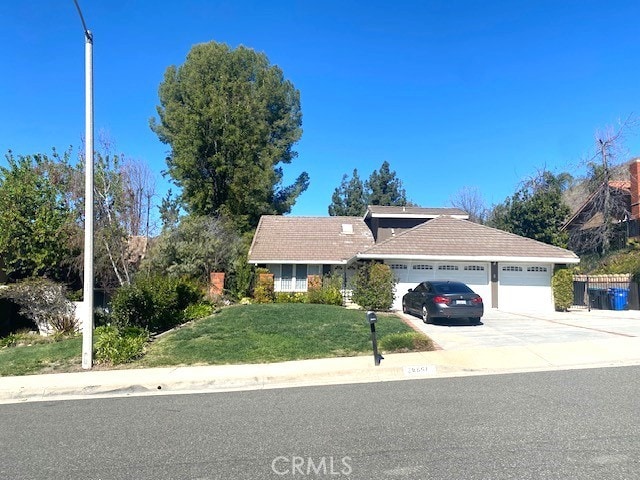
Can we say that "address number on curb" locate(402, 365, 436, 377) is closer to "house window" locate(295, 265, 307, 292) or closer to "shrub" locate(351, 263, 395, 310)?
"shrub" locate(351, 263, 395, 310)

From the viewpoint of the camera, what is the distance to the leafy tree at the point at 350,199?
2421 inches

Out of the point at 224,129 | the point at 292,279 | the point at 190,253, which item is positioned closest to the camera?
the point at 190,253

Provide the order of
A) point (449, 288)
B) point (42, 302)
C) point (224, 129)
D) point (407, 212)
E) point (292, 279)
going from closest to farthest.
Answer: point (449, 288) → point (42, 302) → point (292, 279) → point (407, 212) → point (224, 129)

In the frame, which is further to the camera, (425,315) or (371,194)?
(371,194)

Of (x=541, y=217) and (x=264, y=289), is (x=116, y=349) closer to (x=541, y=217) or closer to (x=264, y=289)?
(x=264, y=289)

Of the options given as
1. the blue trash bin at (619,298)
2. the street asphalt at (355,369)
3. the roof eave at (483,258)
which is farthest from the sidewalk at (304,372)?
the blue trash bin at (619,298)

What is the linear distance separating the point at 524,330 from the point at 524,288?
8016 millimetres

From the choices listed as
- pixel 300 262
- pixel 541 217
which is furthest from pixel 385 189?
pixel 300 262

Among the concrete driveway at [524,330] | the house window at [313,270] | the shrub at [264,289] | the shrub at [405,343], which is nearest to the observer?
the shrub at [405,343]

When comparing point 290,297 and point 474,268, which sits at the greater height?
point 474,268

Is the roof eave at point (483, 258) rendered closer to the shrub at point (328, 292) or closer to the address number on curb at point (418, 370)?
the shrub at point (328, 292)

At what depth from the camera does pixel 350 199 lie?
62781 millimetres

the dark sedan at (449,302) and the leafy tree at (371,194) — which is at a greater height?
the leafy tree at (371,194)

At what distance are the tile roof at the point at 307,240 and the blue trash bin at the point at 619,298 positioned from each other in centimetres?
1172
